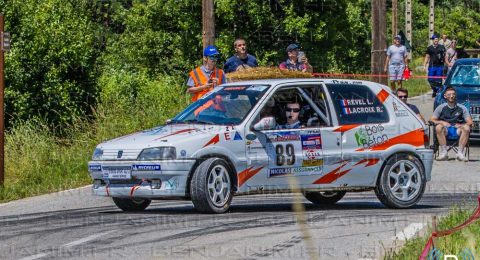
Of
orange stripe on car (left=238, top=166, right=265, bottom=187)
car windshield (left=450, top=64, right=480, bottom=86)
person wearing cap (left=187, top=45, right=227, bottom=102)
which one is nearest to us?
orange stripe on car (left=238, top=166, right=265, bottom=187)

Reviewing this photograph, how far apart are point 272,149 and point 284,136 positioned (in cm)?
21

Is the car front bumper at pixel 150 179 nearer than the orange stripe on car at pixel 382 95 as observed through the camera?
Yes

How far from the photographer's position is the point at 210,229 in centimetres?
1117

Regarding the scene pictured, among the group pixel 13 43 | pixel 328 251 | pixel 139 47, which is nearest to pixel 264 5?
pixel 139 47

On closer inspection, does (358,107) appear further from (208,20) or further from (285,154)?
(208,20)

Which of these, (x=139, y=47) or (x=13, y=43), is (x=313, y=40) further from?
(x=13, y=43)

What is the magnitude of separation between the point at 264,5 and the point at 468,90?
62.6 ft

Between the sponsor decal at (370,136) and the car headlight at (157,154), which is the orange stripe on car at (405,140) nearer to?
the sponsor decal at (370,136)

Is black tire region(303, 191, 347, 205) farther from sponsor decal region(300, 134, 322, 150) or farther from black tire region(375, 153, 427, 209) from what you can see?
sponsor decal region(300, 134, 322, 150)

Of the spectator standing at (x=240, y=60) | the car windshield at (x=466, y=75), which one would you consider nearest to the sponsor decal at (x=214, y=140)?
the spectator standing at (x=240, y=60)

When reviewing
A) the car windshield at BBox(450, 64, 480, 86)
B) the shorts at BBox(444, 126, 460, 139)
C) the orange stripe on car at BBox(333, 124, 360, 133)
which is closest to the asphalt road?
the orange stripe on car at BBox(333, 124, 360, 133)

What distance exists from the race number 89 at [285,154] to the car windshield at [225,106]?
54cm

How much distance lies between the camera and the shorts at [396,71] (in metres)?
29.9

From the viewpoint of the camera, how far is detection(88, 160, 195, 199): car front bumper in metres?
12.3
